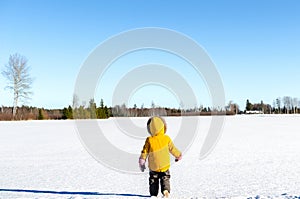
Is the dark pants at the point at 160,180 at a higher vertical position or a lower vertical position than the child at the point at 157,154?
lower

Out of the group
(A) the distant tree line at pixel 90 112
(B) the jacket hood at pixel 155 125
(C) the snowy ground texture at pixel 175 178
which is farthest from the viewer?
(A) the distant tree line at pixel 90 112

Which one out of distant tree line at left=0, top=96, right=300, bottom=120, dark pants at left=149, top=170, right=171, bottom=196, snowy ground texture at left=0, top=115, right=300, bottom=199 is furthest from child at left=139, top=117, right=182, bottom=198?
distant tree line at left=0, top=96, right=300, bottom=120

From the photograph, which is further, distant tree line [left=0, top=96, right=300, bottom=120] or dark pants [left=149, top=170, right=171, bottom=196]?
distant tree line [left=0, top=96, right=300, bottom=120]

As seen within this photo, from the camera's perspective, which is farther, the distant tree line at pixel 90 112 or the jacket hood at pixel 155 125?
the distant tree line at pixel 90 112

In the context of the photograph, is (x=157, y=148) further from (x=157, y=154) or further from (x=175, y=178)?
(x=175, y=178)

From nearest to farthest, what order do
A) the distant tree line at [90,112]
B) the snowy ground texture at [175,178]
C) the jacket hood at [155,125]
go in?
1. the jacket hood at [155,125]
2. the snowy ground texture at [175,178]
3. the distant tree line at [90,112]

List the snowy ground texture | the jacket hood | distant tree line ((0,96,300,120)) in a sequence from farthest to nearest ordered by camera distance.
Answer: distant tree line ((0,96,300,120)), the snowy ground texture, the jacket hood

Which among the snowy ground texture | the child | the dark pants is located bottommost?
the snowy ground texture

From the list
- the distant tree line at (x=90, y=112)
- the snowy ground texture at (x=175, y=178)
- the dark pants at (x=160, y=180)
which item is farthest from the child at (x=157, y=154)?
the distant tree line at (x=90, y=112)

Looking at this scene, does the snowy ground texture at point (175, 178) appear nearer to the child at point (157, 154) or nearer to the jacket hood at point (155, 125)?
the child at point (157, 154)

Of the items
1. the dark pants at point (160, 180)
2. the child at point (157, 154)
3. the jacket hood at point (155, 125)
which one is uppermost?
the jacket hood at point (155, 125)

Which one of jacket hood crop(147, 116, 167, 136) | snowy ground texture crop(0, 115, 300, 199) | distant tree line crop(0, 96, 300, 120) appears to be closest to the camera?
jacket hood crop(147, 116, 167, 136)

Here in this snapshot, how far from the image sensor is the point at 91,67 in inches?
274

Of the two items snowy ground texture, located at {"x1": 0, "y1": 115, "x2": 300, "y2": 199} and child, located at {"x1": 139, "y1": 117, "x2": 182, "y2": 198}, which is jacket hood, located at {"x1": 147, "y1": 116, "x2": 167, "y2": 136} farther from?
snowy ground texture, located at {"x1": 0, "y1": 115, "x2": 300, "y2": 199}
